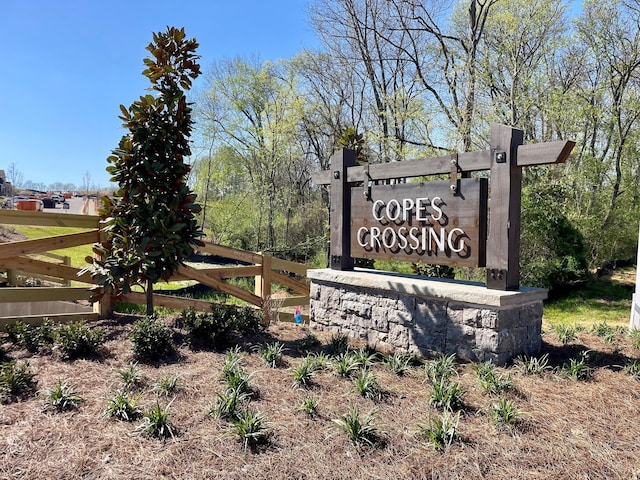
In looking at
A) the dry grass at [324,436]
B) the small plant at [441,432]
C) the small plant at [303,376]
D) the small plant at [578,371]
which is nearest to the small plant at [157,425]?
the dry grass at [324,436]

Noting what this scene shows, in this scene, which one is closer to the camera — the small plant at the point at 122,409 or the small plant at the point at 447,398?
the small plant at the point at 122,409

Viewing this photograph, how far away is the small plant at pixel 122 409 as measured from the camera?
10.3ft

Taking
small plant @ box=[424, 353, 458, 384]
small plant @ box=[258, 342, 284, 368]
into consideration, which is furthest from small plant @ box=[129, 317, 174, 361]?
small plant @ box=[424, 353, 458, 384]

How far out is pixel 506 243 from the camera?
14.7 ft

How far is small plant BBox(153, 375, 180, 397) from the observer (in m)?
3.52

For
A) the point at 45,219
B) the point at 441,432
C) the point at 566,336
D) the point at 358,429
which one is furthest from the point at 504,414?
the point at 45,219

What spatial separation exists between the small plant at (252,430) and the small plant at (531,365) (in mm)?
2478

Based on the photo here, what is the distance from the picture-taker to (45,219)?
526cm

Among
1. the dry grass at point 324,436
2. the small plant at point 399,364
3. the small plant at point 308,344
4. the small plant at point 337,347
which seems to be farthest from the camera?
the small plant at point 308,344

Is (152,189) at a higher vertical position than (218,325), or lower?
higher

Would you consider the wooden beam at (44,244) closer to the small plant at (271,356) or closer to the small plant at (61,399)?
the small plant at (61,399)

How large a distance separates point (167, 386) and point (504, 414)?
98.6 inches

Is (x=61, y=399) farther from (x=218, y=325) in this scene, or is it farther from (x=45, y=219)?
(x=45, y=219)

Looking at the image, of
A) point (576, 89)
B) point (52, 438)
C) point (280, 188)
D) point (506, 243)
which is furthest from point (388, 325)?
point (280, 188)
